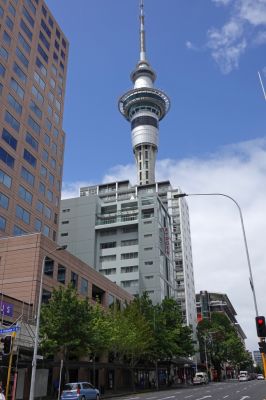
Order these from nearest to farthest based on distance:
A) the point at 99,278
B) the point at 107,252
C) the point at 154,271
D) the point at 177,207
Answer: the point at 99,278
the point at 154,271
the point at 107,252
the point at 177,207

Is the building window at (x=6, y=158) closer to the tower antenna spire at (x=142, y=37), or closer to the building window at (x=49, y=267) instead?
the building window at (x=49, y=267)

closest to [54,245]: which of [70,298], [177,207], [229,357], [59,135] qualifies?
[70,298]

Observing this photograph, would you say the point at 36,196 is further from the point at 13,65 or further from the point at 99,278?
the point at 13,65

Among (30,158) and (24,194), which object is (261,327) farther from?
(30,158)

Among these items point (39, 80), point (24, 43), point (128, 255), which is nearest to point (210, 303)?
point (128, 255)

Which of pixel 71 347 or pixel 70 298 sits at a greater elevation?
pixel 70 298

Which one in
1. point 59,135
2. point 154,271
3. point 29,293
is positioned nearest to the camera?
point 29,293

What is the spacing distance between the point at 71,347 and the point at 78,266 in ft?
62.3

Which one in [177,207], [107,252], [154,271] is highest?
[177,207]

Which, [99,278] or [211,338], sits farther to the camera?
[211,338]

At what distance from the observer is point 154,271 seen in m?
95.2

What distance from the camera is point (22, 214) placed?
57.8 meters

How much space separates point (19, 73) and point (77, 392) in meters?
48.0

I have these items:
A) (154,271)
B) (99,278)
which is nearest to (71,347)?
(99,278)
